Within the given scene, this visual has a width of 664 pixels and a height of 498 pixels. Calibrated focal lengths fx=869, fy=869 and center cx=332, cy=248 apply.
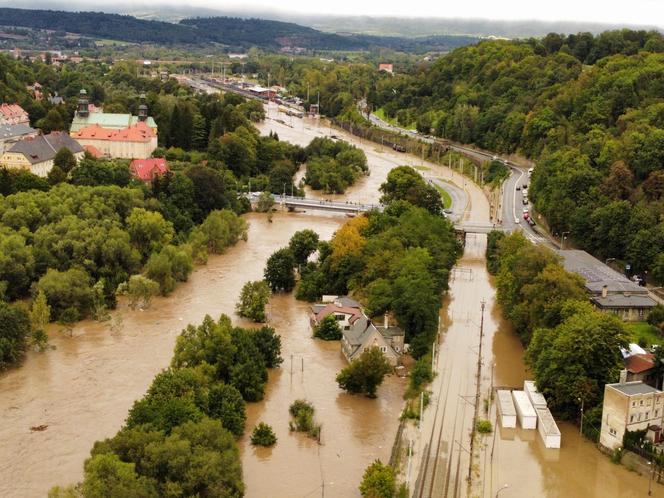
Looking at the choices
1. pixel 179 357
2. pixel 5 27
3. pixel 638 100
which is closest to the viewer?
pixel 179 357

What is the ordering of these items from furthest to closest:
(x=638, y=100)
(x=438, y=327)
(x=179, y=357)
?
(x=638, y=100), (x=438, y=327), (x=179, y=357)

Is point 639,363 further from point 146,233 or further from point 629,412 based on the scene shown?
point 146,233

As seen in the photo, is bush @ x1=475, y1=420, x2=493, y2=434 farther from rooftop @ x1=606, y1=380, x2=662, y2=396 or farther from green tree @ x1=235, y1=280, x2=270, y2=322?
green tree @ x1=235, y1=280, x2=270, y2=322

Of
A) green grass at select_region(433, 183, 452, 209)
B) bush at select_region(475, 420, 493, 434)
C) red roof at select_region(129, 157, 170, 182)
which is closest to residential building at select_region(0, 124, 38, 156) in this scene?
red roof at select_region(129, 157, 170, 182)

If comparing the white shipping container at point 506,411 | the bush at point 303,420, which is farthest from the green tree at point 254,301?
the white shipping container at point 506,411

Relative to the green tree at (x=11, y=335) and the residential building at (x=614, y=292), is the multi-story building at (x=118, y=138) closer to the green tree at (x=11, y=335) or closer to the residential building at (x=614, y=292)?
the green tree at (x=11, y=335)

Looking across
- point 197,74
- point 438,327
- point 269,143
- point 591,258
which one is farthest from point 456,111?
point 197,74

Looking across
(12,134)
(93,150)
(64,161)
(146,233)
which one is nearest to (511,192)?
(146,233)

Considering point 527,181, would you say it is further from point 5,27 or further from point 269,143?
point 5,27
